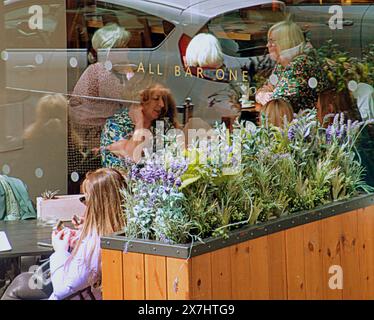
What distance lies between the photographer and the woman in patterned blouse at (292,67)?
421 cm

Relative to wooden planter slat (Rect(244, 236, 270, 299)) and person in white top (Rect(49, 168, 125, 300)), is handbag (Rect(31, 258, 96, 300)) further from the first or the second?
wooden planter slat (Rect(244, 236, 270, 299))

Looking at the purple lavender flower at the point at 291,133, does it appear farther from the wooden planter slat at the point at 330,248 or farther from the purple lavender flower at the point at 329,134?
the wooden planter slat at the point at 330,248

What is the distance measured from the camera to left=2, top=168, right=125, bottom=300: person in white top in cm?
363

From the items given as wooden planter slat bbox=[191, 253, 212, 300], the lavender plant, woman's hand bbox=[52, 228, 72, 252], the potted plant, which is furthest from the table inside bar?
wooden planter slat bbox=[191, 253, 212, 300]

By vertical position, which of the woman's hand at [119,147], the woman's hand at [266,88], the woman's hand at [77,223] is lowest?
the woman's hand at [77,223]

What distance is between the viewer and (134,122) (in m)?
4.22

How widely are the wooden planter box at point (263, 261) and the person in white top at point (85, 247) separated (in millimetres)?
552

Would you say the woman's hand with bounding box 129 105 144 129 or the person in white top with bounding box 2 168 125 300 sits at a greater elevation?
the woman's hand with bounding box 129 105 144 129

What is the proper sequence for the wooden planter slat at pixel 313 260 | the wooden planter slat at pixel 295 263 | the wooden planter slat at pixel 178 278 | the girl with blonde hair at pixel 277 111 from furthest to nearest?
the girl with blonde hair at pixel 277 111, the wooden planter slat at pixel 313 260, the wooden planter slat at pixel 295 263, the wooden planter slat at pixel 178 278

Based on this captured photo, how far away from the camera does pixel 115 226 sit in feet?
11.7

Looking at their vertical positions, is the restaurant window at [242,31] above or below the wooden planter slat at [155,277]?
above

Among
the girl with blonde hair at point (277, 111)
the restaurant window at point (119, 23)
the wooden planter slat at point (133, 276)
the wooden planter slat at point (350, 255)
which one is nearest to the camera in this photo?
the wooden planter slat at point (133, 276)

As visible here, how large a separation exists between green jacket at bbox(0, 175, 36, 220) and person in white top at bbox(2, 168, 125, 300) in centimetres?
28

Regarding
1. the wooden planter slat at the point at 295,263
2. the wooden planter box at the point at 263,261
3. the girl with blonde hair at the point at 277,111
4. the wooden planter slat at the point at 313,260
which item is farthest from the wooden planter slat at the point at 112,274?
the girl with blonde hair at the point at 277,111
